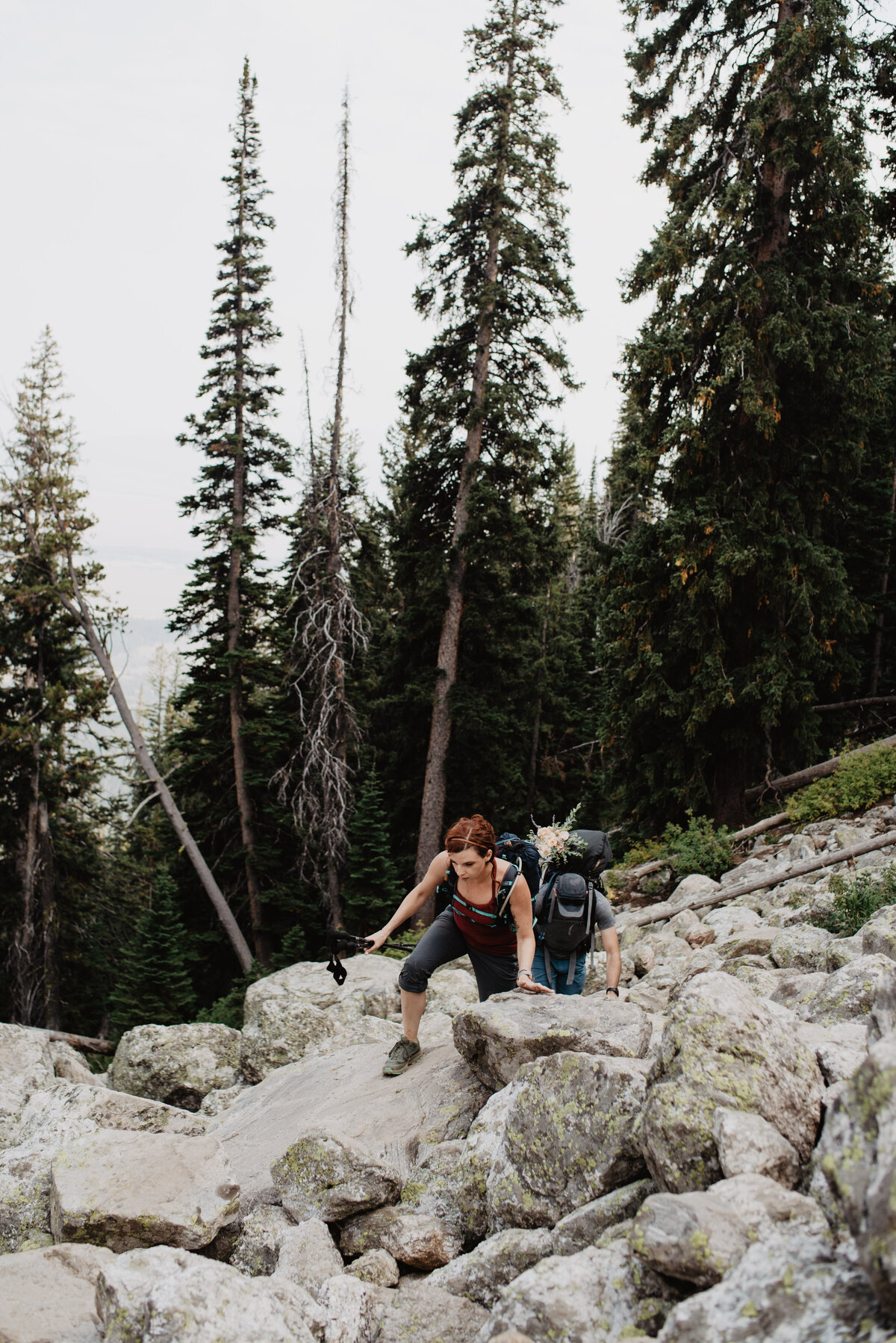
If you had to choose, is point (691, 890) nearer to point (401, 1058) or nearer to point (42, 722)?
point (401, 1058)

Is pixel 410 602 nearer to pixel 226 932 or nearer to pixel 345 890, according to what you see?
pixel 345 890

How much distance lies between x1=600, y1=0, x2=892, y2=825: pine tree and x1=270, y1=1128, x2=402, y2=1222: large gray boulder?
31.3 ft

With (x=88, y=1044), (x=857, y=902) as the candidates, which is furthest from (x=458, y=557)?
(x=857, y=902)

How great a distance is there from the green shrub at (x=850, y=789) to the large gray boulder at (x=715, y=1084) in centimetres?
881

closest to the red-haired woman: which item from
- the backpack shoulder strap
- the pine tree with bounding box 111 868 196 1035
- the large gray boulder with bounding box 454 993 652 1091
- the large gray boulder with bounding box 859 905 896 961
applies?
the backpack shoulder strap

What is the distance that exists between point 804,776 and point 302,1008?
27.0ft

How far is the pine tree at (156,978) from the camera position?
16312mm

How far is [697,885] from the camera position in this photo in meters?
10.7

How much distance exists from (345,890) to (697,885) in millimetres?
9434

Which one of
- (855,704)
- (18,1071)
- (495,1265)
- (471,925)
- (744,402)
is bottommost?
(18,1071)

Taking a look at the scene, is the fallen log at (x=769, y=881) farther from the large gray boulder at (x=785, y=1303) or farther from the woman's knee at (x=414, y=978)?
the large gray boulder at (x=785, y=1303)

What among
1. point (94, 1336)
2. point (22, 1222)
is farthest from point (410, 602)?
point (94, 1336)

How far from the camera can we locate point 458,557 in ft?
57.1

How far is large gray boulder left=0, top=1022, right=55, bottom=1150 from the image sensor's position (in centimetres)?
737
